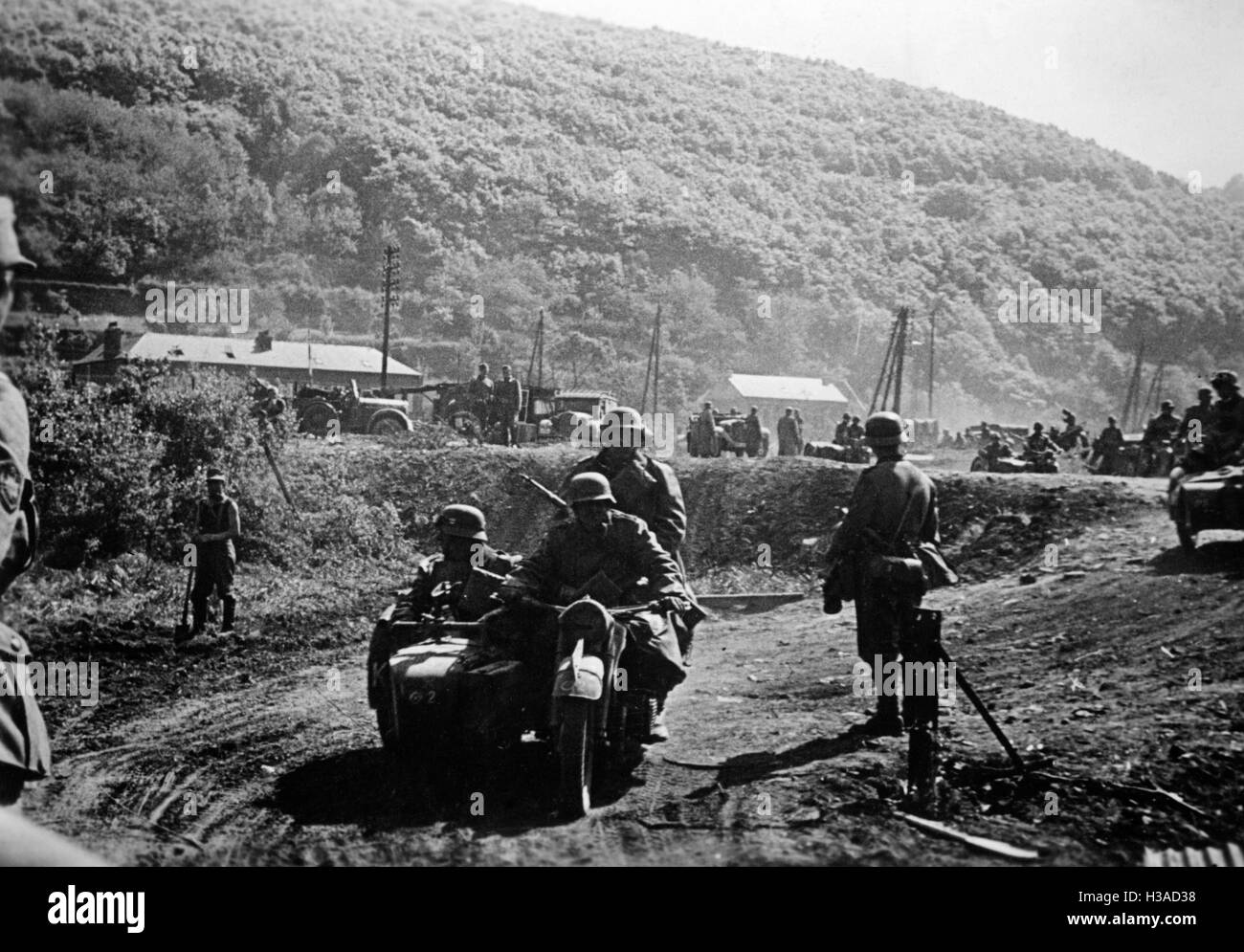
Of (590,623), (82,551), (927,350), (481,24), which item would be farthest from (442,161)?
(927,350)

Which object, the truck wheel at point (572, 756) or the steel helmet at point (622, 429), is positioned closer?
the truck wheel at point (572, 756)

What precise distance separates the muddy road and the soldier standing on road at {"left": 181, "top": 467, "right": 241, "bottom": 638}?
0.95ft

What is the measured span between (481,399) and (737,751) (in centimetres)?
852

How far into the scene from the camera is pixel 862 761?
5473 mm

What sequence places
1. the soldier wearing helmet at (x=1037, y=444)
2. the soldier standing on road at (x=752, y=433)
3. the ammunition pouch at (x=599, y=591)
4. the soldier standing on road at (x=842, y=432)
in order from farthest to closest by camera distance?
the soldier standing on road at (x=752, y=433) → the soldier standing on road at (x=842, y=432) → the soldier wearing helmet at (x=1037, y=444) → the ammunition pouch at (x=599, y=591)

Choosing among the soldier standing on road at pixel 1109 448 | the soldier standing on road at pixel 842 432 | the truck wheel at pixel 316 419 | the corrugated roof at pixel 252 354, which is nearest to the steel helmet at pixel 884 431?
the corrugated roof at pixel 252 354

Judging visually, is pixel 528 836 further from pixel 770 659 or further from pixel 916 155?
pixel 916 155

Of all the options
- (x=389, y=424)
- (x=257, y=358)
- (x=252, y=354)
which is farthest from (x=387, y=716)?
(x=389, y=424)

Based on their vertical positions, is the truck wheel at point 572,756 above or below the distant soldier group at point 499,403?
below

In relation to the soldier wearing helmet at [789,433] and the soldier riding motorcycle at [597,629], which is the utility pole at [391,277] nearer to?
the soldier riding motorcycle at [597,629]

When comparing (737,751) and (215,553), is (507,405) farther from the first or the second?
(737,751)

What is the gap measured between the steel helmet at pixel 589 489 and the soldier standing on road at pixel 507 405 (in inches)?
306

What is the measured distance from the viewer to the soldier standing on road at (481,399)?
13.3 metres
